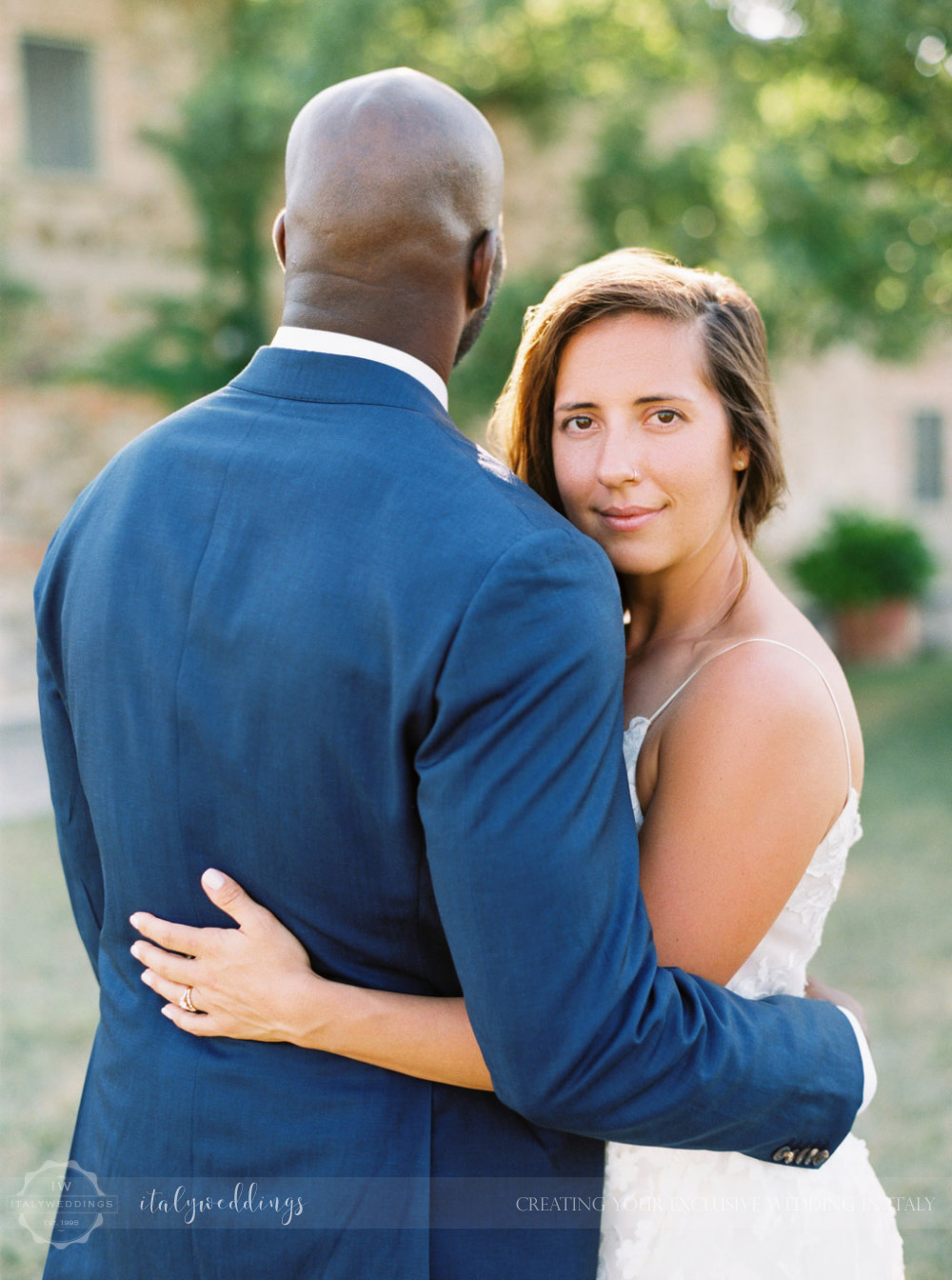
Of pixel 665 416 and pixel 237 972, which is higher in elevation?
pixel 665 416

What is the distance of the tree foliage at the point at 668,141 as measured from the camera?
340 inches

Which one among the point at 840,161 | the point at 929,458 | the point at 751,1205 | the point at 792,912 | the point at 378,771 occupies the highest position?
the point at 840,161

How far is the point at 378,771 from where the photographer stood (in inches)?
50.8

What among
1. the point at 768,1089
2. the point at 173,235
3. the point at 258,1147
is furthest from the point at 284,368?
the point at 173,235

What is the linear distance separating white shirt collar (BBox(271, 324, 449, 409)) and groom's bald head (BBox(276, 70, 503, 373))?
0.02 metres

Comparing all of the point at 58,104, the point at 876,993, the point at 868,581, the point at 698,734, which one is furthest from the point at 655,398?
the point at 868,581

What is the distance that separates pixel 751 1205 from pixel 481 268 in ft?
4.76

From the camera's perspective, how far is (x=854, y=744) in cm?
182

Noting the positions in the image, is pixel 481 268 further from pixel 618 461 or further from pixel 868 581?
pixel 868 581

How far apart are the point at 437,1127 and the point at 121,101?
12071 mm

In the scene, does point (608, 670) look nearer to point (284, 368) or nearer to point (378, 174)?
point (284, 368)

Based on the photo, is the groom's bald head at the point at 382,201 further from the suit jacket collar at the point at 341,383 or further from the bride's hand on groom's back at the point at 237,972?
the bride's hand on groom's back at the point at 237,972

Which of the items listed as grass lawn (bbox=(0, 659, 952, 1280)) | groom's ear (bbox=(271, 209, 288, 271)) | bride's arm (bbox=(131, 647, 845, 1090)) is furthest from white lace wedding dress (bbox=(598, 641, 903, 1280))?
grass lawn (bbox=(0, 659, 952, 1280))

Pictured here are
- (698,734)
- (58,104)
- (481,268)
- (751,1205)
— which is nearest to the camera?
(481,268)
